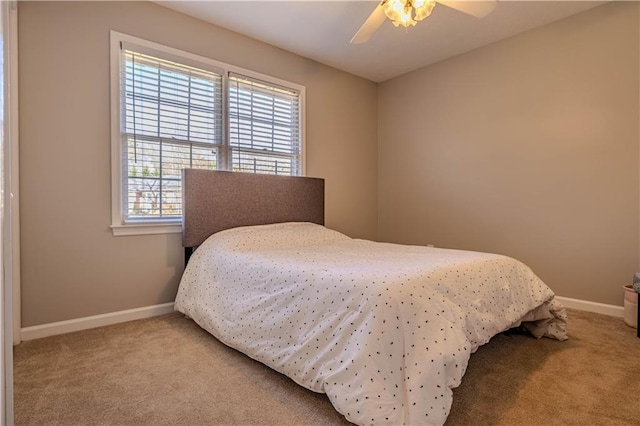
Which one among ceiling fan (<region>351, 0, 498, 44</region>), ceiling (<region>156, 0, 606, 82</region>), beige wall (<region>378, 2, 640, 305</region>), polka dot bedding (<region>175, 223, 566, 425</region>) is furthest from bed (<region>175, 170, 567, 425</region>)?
ceiling fan (<region>351, 0, 498, 44</region>)

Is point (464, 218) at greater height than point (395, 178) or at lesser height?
lesser

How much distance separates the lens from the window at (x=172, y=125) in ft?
8.61

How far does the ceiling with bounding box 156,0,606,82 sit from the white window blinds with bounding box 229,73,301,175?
1.54 ft

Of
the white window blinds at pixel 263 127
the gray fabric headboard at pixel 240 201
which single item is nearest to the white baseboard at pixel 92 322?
the gray fabric headboard at pixel 240 201

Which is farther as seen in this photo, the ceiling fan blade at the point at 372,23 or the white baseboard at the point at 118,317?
the white baseboard at the point at 118,317

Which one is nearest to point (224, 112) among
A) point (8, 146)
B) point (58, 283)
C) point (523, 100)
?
point (58, 283)

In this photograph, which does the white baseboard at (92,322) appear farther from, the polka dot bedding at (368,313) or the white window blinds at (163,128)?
the white window blinds at (163,128)

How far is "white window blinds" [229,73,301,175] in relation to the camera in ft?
10.6

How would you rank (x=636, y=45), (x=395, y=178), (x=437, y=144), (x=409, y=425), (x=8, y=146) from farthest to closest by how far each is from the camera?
(x=395, y=178) → (x=437, y=144) → (x=636, y=45) → (x=409, y=425) → (x=8, y=146)

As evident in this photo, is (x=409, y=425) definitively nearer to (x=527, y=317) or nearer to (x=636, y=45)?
(x=527, y=317)

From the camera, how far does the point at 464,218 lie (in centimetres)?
366

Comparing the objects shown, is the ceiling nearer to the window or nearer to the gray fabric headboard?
the window

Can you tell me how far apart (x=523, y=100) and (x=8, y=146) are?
3645 mm

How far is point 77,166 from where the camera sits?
243cm
